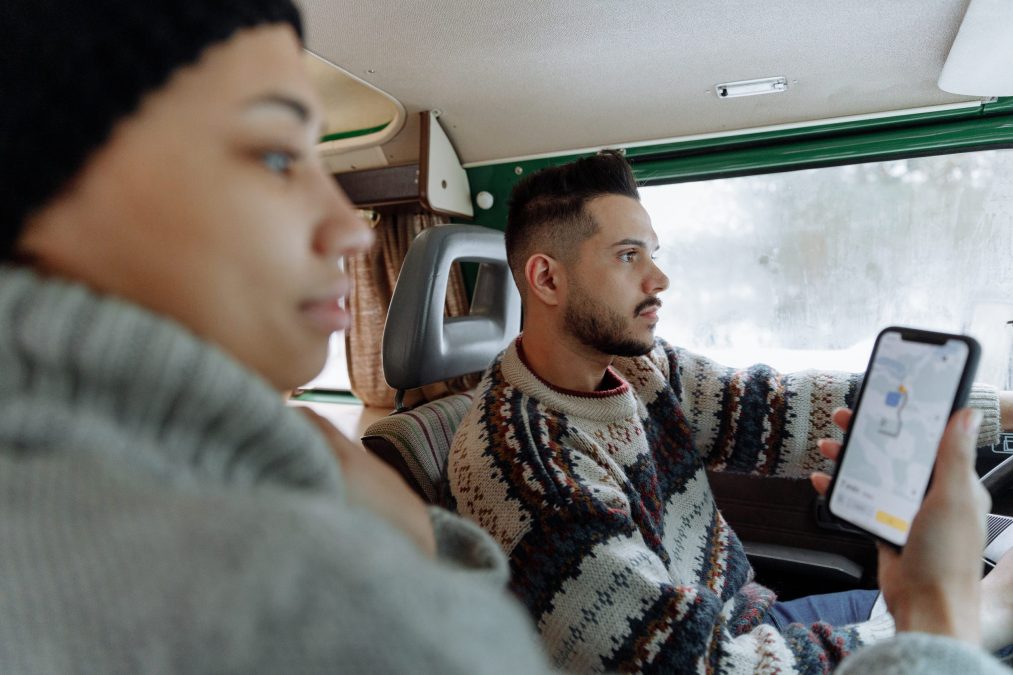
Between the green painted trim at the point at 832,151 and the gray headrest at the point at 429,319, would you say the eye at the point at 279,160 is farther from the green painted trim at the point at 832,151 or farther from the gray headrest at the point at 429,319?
the green painted trim at the point at 832,151

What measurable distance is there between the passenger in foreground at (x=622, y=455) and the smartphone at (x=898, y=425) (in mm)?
279

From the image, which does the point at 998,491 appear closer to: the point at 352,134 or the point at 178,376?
the point at 178,376

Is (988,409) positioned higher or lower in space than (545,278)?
lower

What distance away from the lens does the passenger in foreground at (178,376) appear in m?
0.28

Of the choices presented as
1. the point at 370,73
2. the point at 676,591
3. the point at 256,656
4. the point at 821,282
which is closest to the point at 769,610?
the point at 676,591

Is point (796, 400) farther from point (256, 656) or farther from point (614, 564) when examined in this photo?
point (256, 656)

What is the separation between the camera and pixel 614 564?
2.91 feet

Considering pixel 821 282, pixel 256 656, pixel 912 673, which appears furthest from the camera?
pixel 821 282

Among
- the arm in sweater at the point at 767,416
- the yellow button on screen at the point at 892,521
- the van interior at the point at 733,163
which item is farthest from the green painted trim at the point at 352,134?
the yellow button on screen at the point at 892,521

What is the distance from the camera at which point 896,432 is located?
Answer: 2.67ft

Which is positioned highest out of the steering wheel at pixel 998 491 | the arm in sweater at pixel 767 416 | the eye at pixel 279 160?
the eye at pixel 279 160

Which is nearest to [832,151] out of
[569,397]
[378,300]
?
[569,397]

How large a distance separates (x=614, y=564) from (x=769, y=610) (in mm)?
668

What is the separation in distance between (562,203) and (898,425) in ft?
2.96
